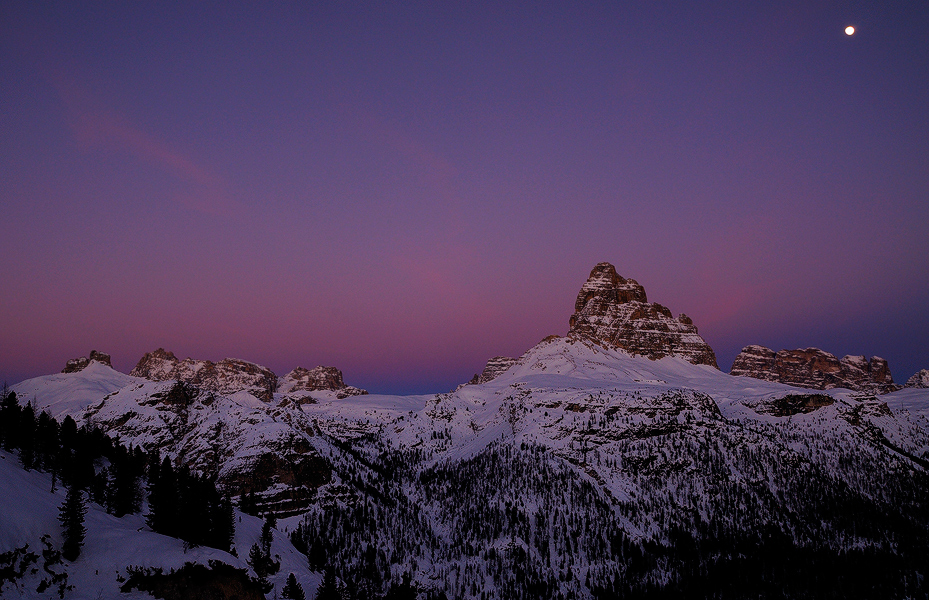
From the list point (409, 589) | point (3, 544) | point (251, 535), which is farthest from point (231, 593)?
point (409, 589)

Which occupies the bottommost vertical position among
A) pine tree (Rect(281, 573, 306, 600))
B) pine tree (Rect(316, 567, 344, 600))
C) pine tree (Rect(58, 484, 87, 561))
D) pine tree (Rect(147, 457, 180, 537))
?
pine tree (Rect(316, 567, 344, 600))

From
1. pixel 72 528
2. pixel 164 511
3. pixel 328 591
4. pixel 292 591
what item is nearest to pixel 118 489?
pixel 164 511

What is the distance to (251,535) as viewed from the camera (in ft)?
502

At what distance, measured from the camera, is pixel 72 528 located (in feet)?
260

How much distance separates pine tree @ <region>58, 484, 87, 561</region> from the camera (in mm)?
77188

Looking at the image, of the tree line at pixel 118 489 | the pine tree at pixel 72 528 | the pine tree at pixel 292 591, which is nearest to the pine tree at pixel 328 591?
the pine tree at pixel 292 591

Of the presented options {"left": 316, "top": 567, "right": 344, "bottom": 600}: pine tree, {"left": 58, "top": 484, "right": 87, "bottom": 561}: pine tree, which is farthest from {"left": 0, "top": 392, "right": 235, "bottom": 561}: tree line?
{"left": 316, "top": 567, "right": 344, "bottom": 600}: pine tree

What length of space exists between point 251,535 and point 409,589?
5964 centimetres

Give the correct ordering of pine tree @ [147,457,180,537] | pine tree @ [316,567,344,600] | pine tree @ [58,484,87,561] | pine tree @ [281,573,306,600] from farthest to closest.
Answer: pine tree @ [316,567,344,600] → pine tree @ [281,573,306,600] → pine tree @ [147,457,180,537] → pine tree @ [58,484,87,561]

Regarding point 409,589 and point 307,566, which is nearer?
point 307,566

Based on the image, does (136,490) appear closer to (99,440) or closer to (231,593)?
(99,440)

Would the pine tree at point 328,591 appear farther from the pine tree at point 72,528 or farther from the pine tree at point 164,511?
the pine tree at point 72,528

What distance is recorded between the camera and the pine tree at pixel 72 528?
7719 centimetres

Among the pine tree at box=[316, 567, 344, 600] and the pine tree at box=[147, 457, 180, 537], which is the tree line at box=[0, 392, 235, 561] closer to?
the pine tree at box=[147, 457, 180, 537]
